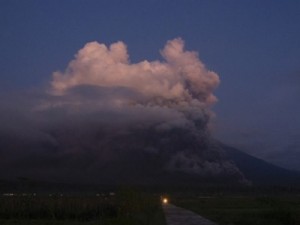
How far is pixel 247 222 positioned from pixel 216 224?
2127 millimetres

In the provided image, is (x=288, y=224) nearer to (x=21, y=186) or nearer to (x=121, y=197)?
(x=121, y=197)

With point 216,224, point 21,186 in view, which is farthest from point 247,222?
point 21,186

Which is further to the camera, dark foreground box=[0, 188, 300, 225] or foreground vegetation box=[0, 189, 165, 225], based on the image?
foreground vegetation box=[0, 189, 165, 225]

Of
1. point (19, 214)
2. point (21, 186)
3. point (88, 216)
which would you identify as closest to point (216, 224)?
point (88, 216)

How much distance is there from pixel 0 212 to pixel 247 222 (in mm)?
26429

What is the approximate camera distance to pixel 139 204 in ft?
184

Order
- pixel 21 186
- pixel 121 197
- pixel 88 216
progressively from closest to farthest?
pixel 121 197
pixel 88 216
pixel 21 186

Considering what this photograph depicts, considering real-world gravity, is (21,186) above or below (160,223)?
above

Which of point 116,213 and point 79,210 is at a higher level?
point 79,210

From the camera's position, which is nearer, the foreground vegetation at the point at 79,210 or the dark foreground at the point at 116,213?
the dark foreground at the point at 116,213

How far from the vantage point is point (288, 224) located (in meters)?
43.8

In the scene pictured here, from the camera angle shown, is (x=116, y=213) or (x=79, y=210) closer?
(x=116, y=213)


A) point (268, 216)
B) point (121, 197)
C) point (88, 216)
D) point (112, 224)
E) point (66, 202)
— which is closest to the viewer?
point (112, 224)

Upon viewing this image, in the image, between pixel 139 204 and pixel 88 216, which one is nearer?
pixel 139 204
